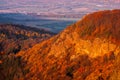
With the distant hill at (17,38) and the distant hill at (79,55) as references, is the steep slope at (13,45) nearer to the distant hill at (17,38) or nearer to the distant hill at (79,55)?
the distant hill at (17,38)

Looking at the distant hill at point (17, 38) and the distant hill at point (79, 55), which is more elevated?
the distant hill at point (79, 55)

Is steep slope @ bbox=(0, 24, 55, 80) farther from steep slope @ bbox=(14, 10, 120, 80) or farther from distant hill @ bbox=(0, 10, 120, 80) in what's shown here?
steep slope @ bbox=(14, 10, 120, 80)

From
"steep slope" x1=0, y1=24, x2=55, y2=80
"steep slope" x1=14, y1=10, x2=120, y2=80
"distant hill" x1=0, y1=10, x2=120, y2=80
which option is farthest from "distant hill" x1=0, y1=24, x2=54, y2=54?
"steep slope" x1=14, y1=10, x2=120, y2=80

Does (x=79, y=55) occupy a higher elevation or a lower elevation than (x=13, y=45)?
higher

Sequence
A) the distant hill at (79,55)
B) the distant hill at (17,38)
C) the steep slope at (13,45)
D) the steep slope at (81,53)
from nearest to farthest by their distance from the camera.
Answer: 1. the distant hill at (79,55)
2. the steep slope at (81,53)
3. the steep slope at (13,45)
4. the distant hill at (17,38)

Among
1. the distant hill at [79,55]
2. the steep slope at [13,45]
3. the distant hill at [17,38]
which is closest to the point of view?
the distant hill at [79,55]

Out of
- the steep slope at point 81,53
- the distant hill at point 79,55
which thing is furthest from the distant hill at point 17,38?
the steep slope at point 81,53

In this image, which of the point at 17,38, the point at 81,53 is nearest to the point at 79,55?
the point at 81,53

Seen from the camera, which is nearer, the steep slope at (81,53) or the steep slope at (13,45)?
the steep slope at (81,53)

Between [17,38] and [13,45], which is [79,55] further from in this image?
[17,38]
